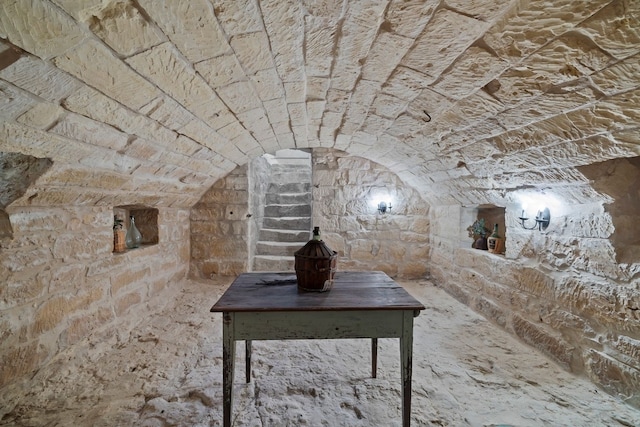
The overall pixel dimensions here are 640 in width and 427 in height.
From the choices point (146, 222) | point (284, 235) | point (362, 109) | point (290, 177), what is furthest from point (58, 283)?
point (290, 177)

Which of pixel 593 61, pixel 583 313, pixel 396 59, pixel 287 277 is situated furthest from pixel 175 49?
pixel 583 313

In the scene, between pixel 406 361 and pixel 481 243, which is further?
pixel 481 243

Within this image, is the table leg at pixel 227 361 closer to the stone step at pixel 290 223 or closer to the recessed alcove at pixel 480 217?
the recessed alcove at pixel 480 217

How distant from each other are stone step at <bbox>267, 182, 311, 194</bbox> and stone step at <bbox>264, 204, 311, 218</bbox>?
0.47 m

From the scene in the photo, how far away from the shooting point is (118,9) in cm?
102

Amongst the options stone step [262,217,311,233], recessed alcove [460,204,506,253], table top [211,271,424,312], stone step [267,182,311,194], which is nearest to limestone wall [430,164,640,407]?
recessed alcove [460,204,506,253]

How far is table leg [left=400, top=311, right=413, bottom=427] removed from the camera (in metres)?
1.52

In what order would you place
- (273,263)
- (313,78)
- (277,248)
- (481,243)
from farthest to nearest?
(277,248) → (273,263) → (481,243) → (313,78)

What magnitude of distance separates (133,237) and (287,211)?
8.51ft

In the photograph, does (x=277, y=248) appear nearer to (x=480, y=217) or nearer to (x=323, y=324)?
(x=480, y=217)

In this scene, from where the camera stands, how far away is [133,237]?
10.2ft

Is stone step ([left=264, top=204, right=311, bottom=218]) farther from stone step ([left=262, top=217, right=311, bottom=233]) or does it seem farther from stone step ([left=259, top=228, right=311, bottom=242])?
stone step ([left=259, top=228, right=311, bottom=242])

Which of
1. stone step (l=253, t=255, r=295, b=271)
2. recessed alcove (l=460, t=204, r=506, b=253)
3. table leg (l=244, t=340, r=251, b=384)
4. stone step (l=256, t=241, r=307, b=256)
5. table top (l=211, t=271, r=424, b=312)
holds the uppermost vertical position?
recessed alcove (l=460, t=204, r=506, b=253)

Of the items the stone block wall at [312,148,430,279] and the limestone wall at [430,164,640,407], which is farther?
the stone block wall at [312,148,430,279]
